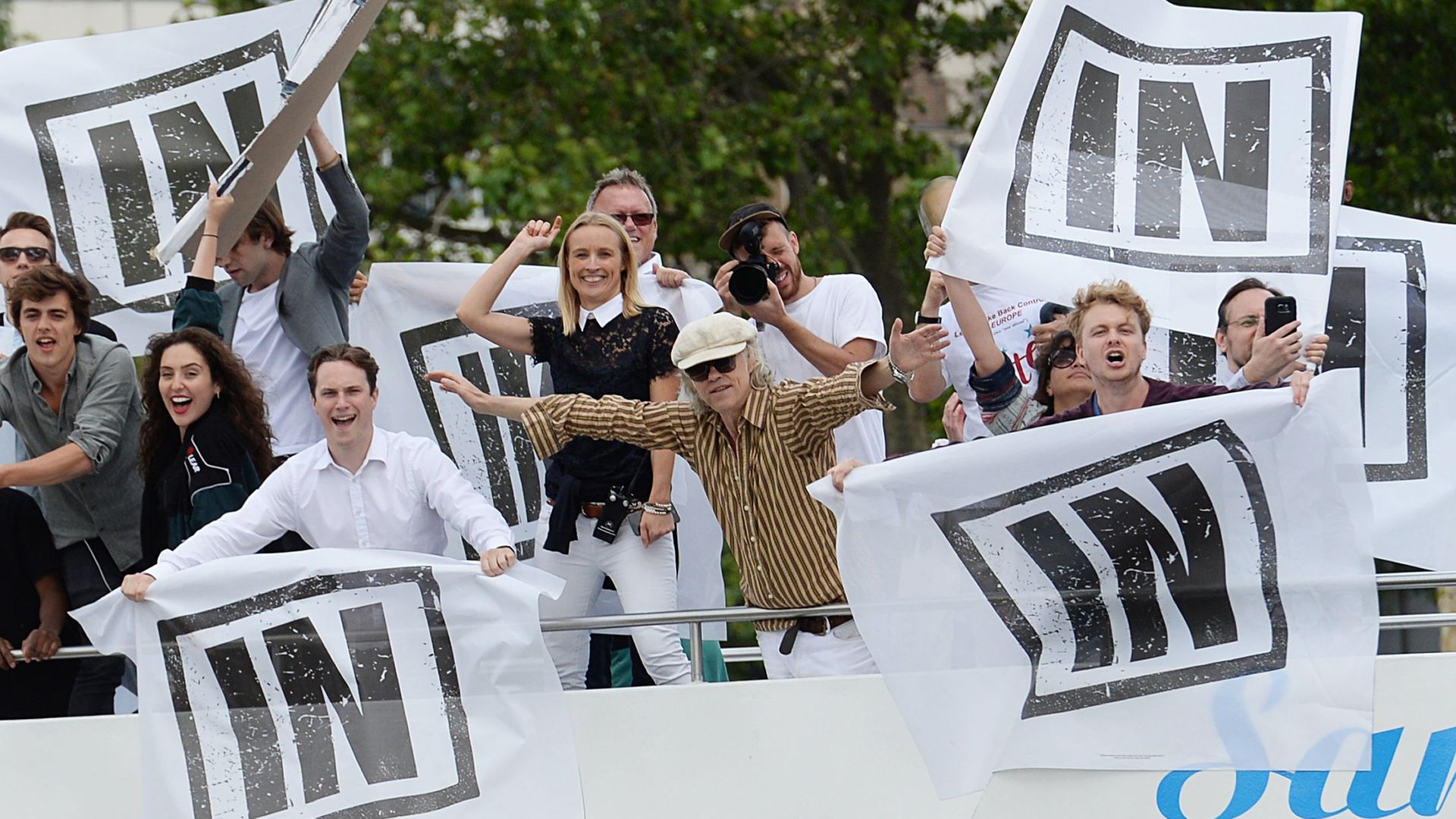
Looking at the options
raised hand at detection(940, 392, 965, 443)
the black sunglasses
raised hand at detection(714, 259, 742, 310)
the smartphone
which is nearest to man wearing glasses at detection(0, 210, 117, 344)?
raised hand at detection(714, 259, 742, 310)

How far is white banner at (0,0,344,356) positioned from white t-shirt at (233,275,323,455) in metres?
0.71

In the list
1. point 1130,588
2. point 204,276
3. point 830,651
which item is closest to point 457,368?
point 204,276

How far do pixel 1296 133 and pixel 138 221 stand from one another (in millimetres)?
3934

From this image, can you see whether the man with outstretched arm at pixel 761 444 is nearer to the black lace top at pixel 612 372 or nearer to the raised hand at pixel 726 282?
the black lace top at pixel 612 372

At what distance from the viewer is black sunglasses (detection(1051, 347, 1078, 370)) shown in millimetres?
5074

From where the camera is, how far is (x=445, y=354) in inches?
251

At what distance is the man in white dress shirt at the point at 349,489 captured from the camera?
5023 millimetres

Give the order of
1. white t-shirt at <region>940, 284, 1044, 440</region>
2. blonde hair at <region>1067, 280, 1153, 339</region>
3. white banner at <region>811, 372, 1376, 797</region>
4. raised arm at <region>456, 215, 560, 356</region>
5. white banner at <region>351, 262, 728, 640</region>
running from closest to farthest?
white banner at <region>811, 372, 1376, 797</region>
blonde hair at <region>1067, 280, 1153, 339</region>
raised arm at <region>456, 215, 560, 356</region>
white t-shirt at <region>940, 284, 1044, 440</region>
white banner at <region>351, 262, 728, 640</region>

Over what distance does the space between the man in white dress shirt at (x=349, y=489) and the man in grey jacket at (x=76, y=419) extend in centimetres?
40

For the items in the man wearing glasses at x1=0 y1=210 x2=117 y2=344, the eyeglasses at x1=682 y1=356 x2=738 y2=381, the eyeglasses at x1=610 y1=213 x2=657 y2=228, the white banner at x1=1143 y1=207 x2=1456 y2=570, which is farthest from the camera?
the man wearing glasses at x1=0 y1=210 x2=117 y2=344

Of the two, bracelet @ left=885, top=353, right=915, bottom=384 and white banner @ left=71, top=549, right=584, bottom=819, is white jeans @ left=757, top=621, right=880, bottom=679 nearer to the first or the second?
white banner @ left=71, top=549, right=584, bottom=819

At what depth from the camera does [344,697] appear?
5.00 meters

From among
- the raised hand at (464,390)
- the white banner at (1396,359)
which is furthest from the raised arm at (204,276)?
the white banner at (1396,359)

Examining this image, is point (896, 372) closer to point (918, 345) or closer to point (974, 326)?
point (918, 345)
